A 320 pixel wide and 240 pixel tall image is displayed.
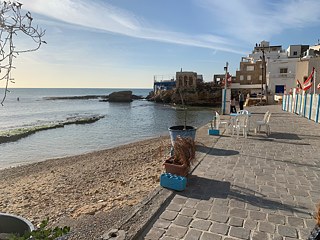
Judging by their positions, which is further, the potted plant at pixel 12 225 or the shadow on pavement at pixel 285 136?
the shadow on pavement at pixel 285 136

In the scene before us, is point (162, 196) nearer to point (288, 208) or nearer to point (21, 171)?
point (288, 208)

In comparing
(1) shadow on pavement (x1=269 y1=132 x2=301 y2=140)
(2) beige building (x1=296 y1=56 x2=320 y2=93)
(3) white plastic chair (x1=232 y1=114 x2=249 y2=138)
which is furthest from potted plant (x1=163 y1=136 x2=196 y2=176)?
(2) beige building (x1=296 y1=56 x2=320 y2=93)

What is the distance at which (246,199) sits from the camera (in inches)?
153

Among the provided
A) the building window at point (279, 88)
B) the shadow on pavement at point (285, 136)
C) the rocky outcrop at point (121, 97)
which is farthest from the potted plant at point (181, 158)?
the rocky outcrop at point (121, 97)

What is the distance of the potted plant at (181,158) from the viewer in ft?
14.7

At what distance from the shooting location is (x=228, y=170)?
5.30 m

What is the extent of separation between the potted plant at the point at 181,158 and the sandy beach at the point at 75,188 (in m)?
0.83

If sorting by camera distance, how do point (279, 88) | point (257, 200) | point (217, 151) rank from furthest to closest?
point (279, 88) < point (217, 151) < point (257, 200)

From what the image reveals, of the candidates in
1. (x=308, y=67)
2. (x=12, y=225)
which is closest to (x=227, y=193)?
(x=12, y=225)

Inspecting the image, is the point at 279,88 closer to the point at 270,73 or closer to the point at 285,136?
the point at 270,73

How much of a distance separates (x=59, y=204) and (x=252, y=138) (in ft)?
22.1

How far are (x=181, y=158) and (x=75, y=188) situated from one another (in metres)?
4.00

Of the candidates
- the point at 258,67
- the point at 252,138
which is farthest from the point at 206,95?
the point at 252,138

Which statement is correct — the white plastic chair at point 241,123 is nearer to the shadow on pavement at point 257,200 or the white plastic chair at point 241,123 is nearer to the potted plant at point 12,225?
the shadow on pavement at point 257,200
